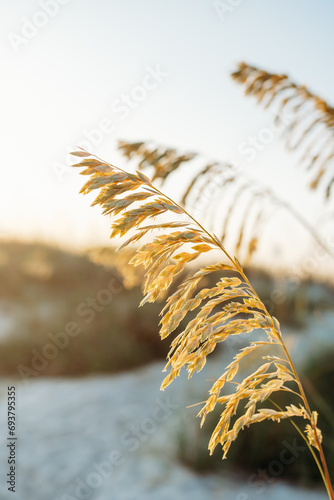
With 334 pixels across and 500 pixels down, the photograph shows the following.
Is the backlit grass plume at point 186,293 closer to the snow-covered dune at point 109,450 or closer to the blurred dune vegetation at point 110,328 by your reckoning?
the blurred dune vegetation at point 110,328

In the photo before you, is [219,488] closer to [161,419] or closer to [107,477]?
[107,477]

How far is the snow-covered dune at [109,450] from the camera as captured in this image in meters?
3.09

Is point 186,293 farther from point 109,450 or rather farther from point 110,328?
point 110,328

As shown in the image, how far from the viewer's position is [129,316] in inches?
282

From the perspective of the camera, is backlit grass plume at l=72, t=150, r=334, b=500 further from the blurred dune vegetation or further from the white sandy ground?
the white sandy ground

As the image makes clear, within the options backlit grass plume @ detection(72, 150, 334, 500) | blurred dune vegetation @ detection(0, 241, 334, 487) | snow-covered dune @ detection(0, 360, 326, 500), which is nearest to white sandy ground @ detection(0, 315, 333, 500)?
snow-covered dune @ detection(0, 360, 326, 500)

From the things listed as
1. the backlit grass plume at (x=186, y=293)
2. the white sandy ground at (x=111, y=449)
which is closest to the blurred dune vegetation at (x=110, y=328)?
the white sandy ground at (x=111, y=449)

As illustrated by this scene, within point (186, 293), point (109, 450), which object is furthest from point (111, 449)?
point (186, 293)

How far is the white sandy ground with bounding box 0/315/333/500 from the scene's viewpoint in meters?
3.09

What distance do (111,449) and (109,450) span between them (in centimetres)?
2

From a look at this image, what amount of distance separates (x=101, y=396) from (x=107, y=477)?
172 centimetres

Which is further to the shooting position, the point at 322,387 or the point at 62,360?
the point at 62,360

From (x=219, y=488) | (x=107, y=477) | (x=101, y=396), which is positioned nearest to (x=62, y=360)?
(x=101, y=396)

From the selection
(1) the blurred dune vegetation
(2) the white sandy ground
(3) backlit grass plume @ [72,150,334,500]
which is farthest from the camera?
(1) the blurred dune vegetation
